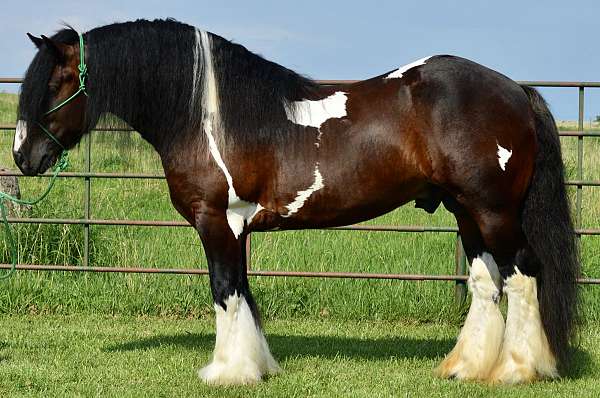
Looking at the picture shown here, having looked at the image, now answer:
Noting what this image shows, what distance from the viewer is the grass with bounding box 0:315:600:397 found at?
4320 millimetres

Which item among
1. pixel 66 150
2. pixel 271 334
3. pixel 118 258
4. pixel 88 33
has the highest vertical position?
pixel 88 33

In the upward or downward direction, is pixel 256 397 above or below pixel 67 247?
below

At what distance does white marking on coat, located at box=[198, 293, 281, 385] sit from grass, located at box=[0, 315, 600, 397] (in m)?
0.09

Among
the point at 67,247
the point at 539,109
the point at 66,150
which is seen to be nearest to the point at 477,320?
the point at 539,109

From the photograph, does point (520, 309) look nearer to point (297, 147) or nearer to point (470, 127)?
point (470, 127)

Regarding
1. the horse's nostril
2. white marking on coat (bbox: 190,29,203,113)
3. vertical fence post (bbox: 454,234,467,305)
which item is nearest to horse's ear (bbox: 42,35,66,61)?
→ the horse's nostril

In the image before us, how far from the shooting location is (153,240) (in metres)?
7.71

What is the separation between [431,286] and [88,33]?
12.1 feet

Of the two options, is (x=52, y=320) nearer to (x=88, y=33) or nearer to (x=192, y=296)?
(x=192, y=296)

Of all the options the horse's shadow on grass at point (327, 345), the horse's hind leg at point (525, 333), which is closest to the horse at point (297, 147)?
the horse's hind leg at point (525, 333)

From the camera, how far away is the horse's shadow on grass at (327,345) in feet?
17.5

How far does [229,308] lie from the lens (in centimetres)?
442

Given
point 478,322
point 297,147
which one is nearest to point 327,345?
point 478,322

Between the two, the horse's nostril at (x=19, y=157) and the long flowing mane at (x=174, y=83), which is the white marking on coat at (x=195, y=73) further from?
the horse's nostril at (x=19, y=157)
